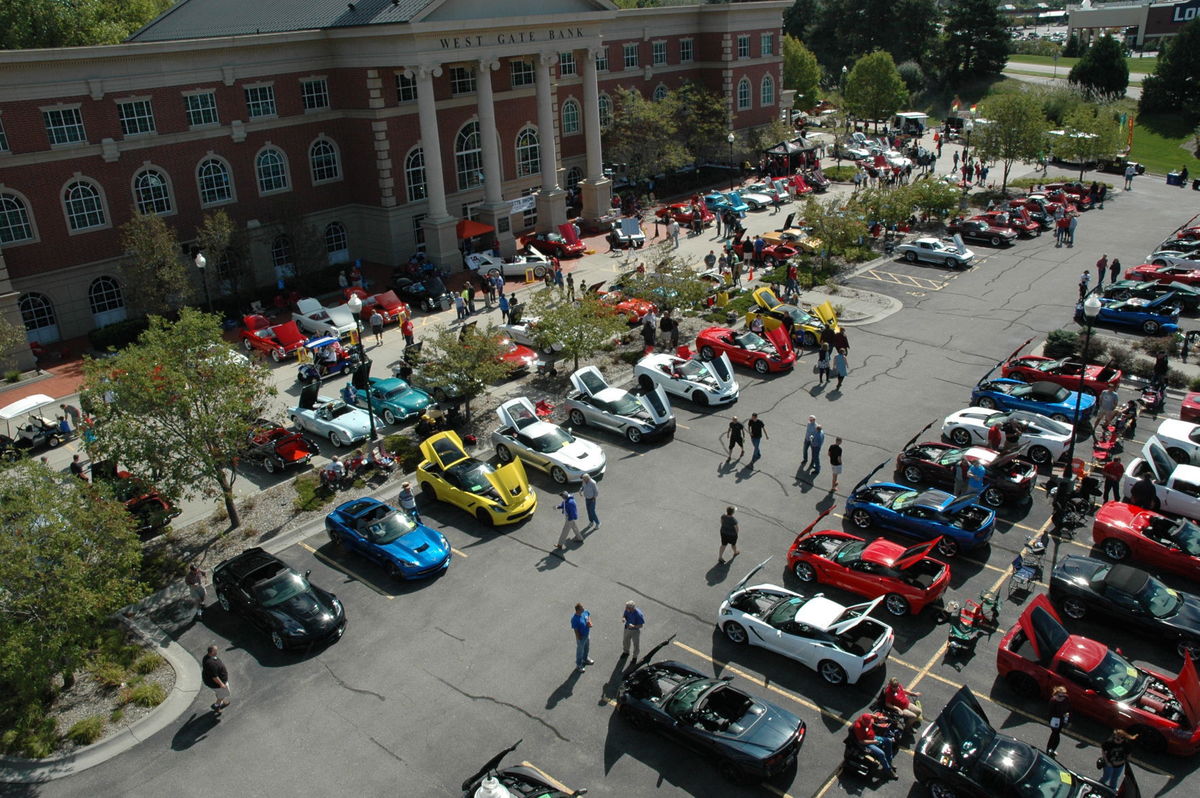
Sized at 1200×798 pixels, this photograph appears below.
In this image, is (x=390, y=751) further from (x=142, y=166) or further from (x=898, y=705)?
(x=142, y=166)

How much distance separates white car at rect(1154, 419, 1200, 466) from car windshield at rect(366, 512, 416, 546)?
18579mm

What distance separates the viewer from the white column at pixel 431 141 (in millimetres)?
42438

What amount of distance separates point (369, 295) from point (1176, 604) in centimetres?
3356

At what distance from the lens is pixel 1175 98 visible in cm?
7969

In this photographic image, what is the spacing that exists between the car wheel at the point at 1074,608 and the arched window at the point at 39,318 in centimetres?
3659

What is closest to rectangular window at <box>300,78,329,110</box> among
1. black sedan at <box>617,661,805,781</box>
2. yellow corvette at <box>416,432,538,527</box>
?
yellow corvette at <box>416,432,538,527</box>

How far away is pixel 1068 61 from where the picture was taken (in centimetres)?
11769

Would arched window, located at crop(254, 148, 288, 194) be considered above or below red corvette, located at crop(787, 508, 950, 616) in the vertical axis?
above

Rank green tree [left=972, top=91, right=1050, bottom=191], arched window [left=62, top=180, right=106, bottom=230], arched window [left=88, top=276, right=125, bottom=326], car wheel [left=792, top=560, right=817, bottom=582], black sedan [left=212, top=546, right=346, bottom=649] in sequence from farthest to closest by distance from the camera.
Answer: green tree [left=972, top=91, right=1050, bottom=191]
arched window [left=88, top=276, right=125, bottom=326]
arched window [left=62, top=180, right=106, bottom=230]
car wheel [left=792, top=560, right=817, bottom=582]
black sedan [left=212, top=546, right=346, bottom=649]

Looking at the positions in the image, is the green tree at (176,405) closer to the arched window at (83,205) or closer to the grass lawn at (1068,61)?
the arched window at (83,205)

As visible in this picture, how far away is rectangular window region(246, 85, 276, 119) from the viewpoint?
42.0 m

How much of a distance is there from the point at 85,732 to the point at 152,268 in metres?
24.3

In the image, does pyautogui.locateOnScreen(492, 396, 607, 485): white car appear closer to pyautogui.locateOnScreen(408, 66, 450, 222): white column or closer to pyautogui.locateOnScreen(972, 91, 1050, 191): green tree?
pyautogui.locateOnScreen(408, 66, 450, 222): white column

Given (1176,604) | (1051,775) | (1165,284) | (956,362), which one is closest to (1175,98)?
(1165,284)
